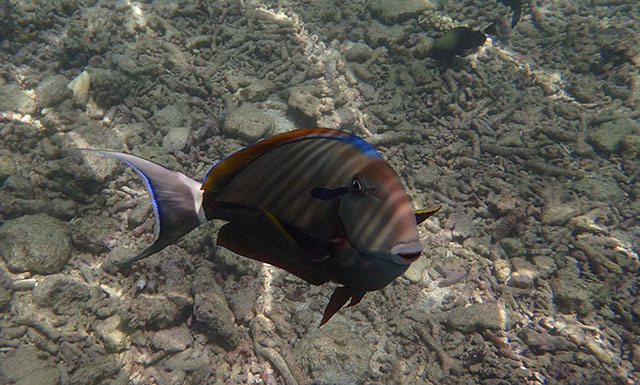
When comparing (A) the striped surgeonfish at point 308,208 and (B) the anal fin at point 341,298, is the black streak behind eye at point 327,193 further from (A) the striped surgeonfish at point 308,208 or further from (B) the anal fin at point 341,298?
(B) the anal fin at point 341,298

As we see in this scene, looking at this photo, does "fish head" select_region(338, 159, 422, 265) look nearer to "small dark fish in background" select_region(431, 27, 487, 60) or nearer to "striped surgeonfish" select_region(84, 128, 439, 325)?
"striped surgeonfish" select_region(84, 128, 439, 325)

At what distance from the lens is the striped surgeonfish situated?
29.5 inches

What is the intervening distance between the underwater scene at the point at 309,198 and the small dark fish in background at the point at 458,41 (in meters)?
Result: 0.04

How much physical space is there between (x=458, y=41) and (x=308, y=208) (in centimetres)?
497

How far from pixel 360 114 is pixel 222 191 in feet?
12.8

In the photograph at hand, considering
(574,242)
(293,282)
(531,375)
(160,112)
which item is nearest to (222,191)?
(293,282)

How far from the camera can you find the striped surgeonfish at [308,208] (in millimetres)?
749

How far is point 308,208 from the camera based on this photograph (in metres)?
0.81

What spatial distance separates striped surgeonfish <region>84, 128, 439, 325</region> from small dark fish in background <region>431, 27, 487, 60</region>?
476 cm

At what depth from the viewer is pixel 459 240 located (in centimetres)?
369

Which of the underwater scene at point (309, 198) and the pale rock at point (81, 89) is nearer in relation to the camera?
the underwater scene at point (309, 198)

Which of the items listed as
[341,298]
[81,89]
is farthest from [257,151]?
[81,89]

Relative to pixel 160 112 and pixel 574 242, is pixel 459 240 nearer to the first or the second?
pixel 574 242

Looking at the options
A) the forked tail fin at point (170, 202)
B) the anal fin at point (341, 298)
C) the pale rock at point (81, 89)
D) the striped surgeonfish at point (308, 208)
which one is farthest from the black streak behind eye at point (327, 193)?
the pale rock at point (81, 89)
